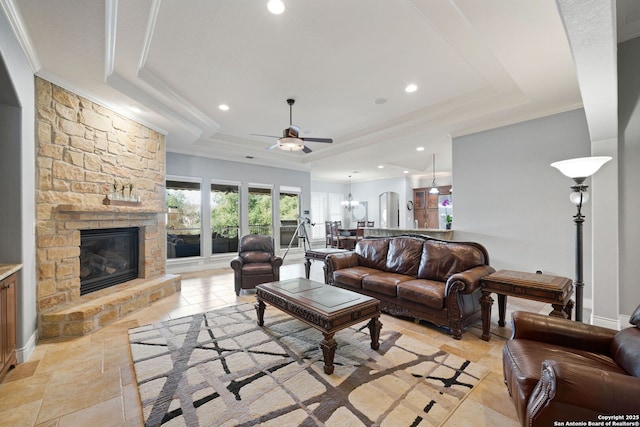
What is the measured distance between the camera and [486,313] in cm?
279

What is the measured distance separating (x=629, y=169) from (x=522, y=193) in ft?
4.45

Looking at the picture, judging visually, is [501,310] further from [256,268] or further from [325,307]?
[256,268]

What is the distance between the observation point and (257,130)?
5.61 metres

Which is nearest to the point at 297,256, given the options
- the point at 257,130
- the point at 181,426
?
the point at 257,130

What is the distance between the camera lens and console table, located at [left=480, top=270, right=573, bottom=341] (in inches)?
94.0

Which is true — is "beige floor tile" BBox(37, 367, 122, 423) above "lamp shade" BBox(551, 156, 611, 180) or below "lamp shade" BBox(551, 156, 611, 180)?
below

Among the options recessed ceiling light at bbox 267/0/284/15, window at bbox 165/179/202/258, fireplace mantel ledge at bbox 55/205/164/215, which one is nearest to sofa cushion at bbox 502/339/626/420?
recessed ceiling light at bbox 267/0/284/15

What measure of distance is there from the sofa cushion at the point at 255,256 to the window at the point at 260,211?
2.62 m

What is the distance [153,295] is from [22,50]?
3118 mm

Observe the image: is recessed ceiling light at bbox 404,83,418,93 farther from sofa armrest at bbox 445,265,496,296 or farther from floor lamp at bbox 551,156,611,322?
sofa armrest at bbox 445,265,496,296

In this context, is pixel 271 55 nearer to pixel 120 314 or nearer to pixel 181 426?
pixel 181 426

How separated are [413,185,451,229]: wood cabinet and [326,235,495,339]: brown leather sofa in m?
6.29

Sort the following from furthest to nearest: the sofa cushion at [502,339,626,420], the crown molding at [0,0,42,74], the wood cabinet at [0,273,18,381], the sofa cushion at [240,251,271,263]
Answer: the sofa cushion at [240,251,271,263], the wood cabinet at [0,273,18,381], the crown molding at [0,0,42,74], the sofa cushion at [502,339,626,420]

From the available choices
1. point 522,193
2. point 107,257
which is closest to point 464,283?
point 522,193
